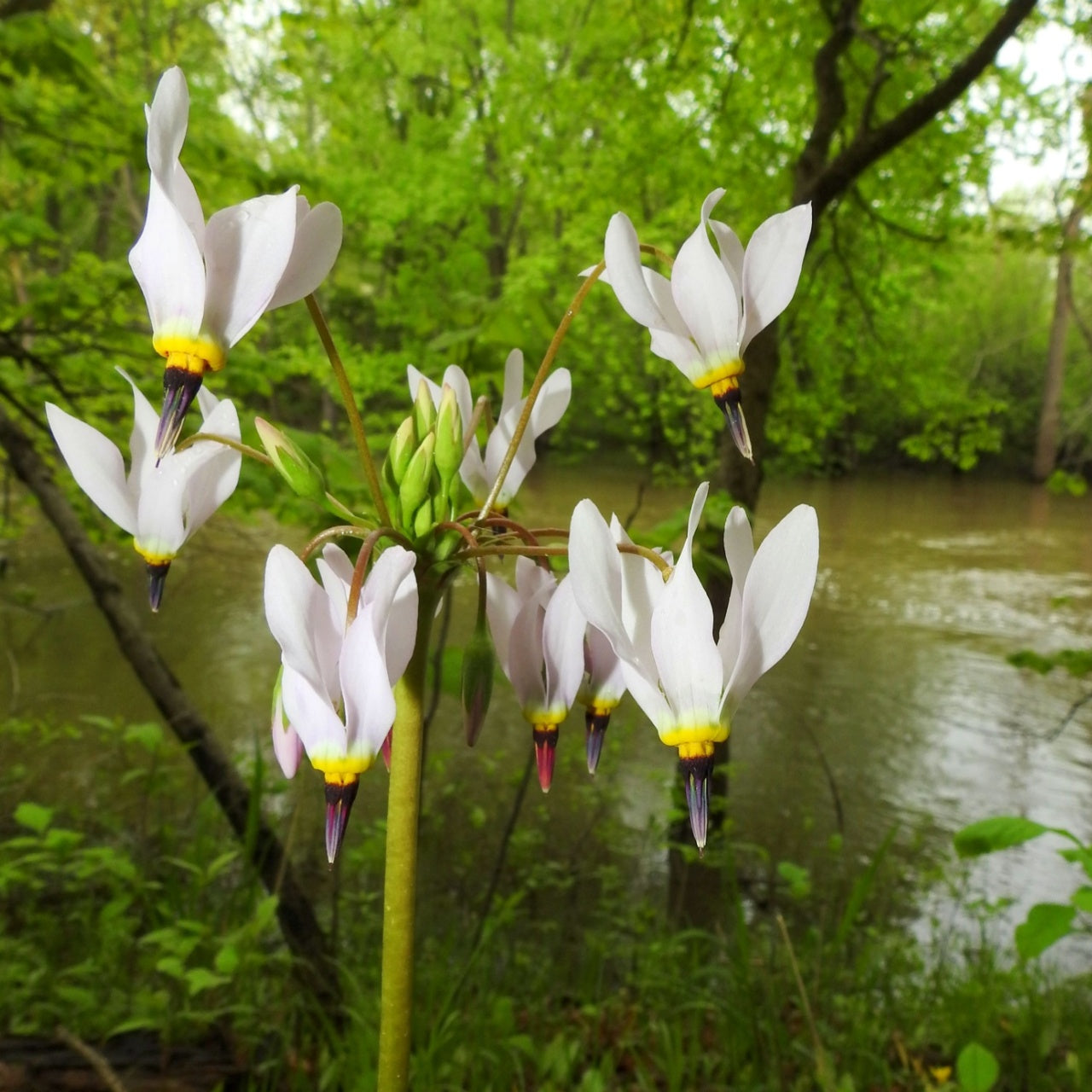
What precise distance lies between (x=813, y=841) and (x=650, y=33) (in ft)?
15.9

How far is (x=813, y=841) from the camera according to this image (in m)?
4.90

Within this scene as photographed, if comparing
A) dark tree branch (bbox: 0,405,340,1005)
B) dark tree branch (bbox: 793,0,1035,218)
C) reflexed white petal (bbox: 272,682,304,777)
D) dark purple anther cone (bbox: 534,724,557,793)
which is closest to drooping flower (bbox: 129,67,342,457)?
reflexed white petal (bbox: 272,682,304,777)

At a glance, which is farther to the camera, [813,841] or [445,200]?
[445,200]

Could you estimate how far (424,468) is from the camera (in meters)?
0.60

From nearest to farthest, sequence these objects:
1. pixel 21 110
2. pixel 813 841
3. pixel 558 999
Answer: pixel 21 110 → pixel 558 999 → pixel 813 841

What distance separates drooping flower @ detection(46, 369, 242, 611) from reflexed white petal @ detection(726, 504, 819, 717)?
39cm

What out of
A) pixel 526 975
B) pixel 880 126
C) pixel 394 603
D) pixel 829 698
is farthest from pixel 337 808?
pixel 829 698

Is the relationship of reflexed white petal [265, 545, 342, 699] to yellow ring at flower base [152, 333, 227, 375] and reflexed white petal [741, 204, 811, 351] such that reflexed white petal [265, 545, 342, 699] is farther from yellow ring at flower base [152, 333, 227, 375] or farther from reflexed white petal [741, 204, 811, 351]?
reflexed white petal [741, 204, 811, 351]

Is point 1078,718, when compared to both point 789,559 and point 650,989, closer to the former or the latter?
point 650,989

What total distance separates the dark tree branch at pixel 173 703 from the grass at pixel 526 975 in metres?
0.08

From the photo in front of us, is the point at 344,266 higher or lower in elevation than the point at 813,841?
higher

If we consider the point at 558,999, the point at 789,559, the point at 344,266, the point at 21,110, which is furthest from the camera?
the point at 344,266

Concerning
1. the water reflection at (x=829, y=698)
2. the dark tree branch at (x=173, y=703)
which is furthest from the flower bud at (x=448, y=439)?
the water reflection at (x=829, y=698)

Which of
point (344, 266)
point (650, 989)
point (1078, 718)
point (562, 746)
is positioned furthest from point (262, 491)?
point (344, 266)
